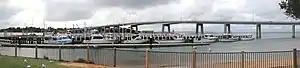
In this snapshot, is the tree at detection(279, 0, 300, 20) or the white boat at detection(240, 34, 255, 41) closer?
the tree at detection(279, 0, 300, 20)

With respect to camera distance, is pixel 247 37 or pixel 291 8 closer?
pixel 291 8

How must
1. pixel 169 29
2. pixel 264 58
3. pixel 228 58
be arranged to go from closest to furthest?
pixel 264 58
pixel 228 58
pixel 169 29

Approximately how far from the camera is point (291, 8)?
1096 inches

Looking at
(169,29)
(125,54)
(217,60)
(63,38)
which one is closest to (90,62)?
(125,54)

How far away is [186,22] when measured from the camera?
162 m

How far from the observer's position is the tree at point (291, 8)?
85.3 feet

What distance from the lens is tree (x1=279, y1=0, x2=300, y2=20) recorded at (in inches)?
1023

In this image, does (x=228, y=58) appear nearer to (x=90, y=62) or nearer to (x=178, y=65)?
(x=178, y=65)

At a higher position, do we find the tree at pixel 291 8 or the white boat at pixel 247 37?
the tree at pixel 291 8

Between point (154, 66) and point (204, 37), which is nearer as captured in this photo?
point (154, 66)

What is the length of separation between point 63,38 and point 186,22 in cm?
6160

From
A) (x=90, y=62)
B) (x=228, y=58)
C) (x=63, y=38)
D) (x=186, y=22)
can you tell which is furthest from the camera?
(x=186, y=22)

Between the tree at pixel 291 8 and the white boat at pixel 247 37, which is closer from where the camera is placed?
the tree at pixel 291 8

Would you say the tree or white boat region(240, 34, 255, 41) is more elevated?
the tree
